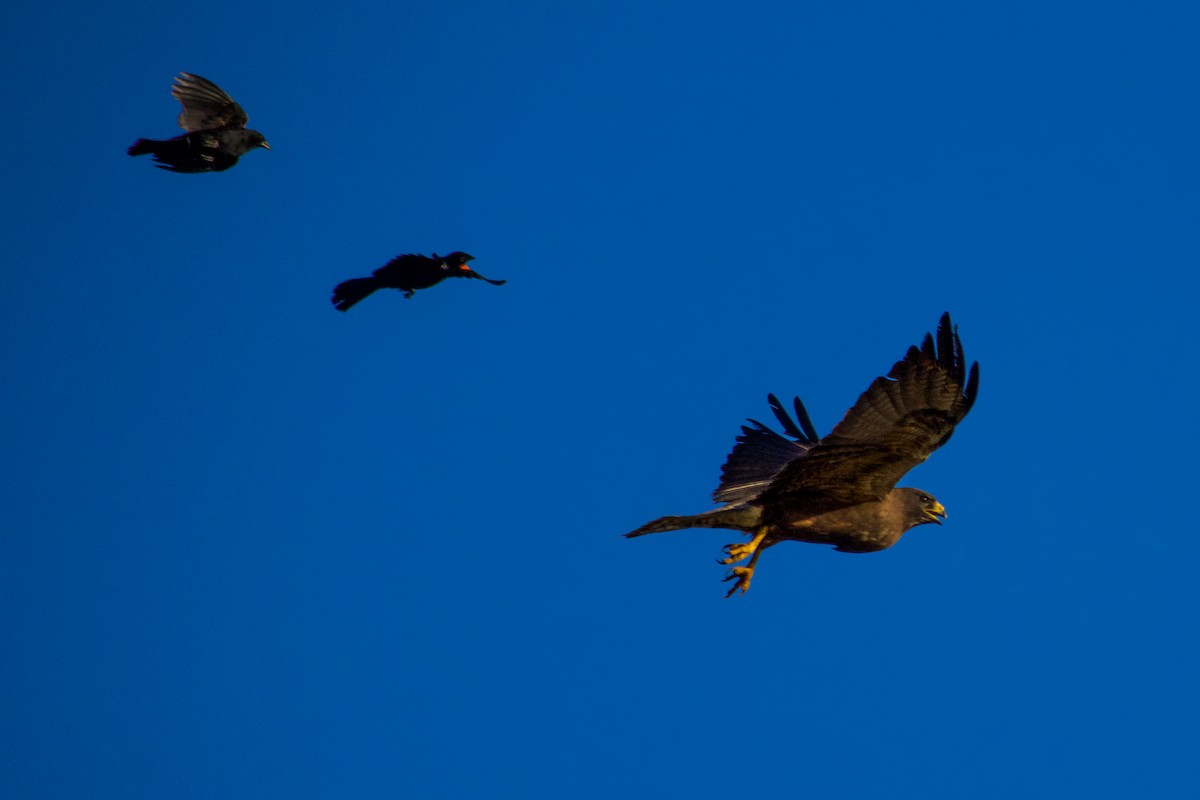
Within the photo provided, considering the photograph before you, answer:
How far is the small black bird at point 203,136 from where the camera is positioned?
40.1 feet

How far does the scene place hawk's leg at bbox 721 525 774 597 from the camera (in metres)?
10.8

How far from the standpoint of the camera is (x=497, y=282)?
12758 millimetres

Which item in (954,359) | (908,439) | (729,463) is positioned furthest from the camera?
(729,463)

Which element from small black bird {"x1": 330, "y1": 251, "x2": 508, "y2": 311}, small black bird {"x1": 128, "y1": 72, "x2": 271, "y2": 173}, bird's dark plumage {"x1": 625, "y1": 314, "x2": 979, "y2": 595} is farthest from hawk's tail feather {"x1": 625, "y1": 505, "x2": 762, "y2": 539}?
small black bird {"x1": 128, "y1": 72, "x2": 271, "y2": 173}

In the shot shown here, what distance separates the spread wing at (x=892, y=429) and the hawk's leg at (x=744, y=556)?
334 mm

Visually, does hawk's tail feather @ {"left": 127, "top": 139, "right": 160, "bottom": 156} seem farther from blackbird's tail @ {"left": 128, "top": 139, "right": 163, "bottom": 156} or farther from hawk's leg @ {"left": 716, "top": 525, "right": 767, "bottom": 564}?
hawk's leg @ {"left": 716, "top": 525, "right": 767, "bottom": 564}

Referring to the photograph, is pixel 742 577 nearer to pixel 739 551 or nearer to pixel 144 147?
pixel 739 551

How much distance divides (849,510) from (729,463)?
1.64 meters

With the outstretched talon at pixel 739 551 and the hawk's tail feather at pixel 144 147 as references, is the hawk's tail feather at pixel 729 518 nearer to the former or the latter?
the outstretched talon at pixel 739 551

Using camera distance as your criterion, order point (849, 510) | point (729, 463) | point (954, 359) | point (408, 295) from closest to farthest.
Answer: point (954, 359) → point (849, 510) → point (729, 463) → point (408, 295)

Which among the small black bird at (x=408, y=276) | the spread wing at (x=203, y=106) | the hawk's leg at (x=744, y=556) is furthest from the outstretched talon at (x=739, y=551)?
the spread wing at (x=203, y=106)

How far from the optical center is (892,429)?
987cm

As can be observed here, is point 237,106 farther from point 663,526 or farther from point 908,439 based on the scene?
point 908,439

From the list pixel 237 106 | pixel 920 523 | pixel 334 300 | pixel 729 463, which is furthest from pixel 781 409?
pixel 237 106
